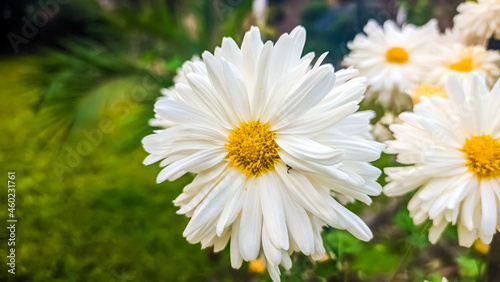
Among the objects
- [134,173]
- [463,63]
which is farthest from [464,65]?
[134,173]

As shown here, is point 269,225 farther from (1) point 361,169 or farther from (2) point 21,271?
(2) point 21,271

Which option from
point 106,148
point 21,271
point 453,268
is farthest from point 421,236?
point 106,148

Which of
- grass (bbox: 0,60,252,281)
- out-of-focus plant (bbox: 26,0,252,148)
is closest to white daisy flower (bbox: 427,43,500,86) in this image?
grass (bbox: 0,60,252,281)

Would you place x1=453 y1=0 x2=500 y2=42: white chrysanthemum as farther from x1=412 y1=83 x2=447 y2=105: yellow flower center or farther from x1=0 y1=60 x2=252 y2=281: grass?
x1=0 y1=60 x2=252 y2=281: grass

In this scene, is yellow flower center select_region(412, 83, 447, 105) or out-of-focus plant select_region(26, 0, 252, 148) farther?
out-of-focus plant select_region(26, 0, 252, 148)

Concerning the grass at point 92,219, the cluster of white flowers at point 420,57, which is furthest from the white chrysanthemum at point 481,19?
the grass at point 92,219

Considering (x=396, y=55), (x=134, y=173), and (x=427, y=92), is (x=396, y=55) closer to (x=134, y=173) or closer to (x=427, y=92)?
(x=427, y=92)
